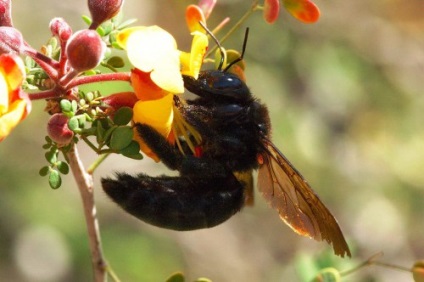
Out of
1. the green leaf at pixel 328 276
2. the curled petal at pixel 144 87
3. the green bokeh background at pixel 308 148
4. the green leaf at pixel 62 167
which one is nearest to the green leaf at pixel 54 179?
the green leaf at pixel 62 167

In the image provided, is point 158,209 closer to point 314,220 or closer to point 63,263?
point 314,220

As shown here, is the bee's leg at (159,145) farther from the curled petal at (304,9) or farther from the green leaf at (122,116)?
the curled petal at (304,9)

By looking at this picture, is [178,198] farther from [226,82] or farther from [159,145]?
[226,82]

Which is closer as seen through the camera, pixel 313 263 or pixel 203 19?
pixel 203 19

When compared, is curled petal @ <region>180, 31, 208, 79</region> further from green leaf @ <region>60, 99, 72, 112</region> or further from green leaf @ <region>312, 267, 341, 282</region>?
green leaf @ <region>312, 267, 341, 282</region>

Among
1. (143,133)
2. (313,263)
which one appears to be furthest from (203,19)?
(313,263)

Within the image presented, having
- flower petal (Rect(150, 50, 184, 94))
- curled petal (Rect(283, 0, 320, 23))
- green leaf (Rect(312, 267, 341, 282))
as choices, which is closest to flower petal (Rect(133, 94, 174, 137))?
flower petal (Rect(150, 50, 184, 94))
